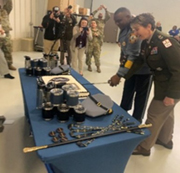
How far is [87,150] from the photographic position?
98cm

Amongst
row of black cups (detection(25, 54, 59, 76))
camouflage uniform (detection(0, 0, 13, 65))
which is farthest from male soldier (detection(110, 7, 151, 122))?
camouflage uniform (detection(0, 0, 13, 65))

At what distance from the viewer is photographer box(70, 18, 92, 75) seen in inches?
150

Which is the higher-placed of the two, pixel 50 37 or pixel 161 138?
pixel 50 37

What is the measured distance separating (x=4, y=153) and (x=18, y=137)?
0.25 m

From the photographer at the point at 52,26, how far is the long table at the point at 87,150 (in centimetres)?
306

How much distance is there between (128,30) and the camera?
6.50ft

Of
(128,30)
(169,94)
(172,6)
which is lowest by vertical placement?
(169,94)

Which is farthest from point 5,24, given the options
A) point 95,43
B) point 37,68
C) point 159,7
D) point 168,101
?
point 159,7

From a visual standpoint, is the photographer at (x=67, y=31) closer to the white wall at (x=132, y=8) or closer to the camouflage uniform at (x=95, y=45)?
the camouflage uniform at (x=95, y=45)

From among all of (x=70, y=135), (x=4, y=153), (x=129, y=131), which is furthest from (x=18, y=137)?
(x=129, y=131)

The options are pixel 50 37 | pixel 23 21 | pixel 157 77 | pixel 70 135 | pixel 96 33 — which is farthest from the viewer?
pixel 23 21

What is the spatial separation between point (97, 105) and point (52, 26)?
128 inches

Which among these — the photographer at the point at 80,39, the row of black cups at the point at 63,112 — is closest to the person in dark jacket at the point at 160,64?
the row of black cups at the point at 63,112

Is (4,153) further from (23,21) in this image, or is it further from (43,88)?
(23,21)
